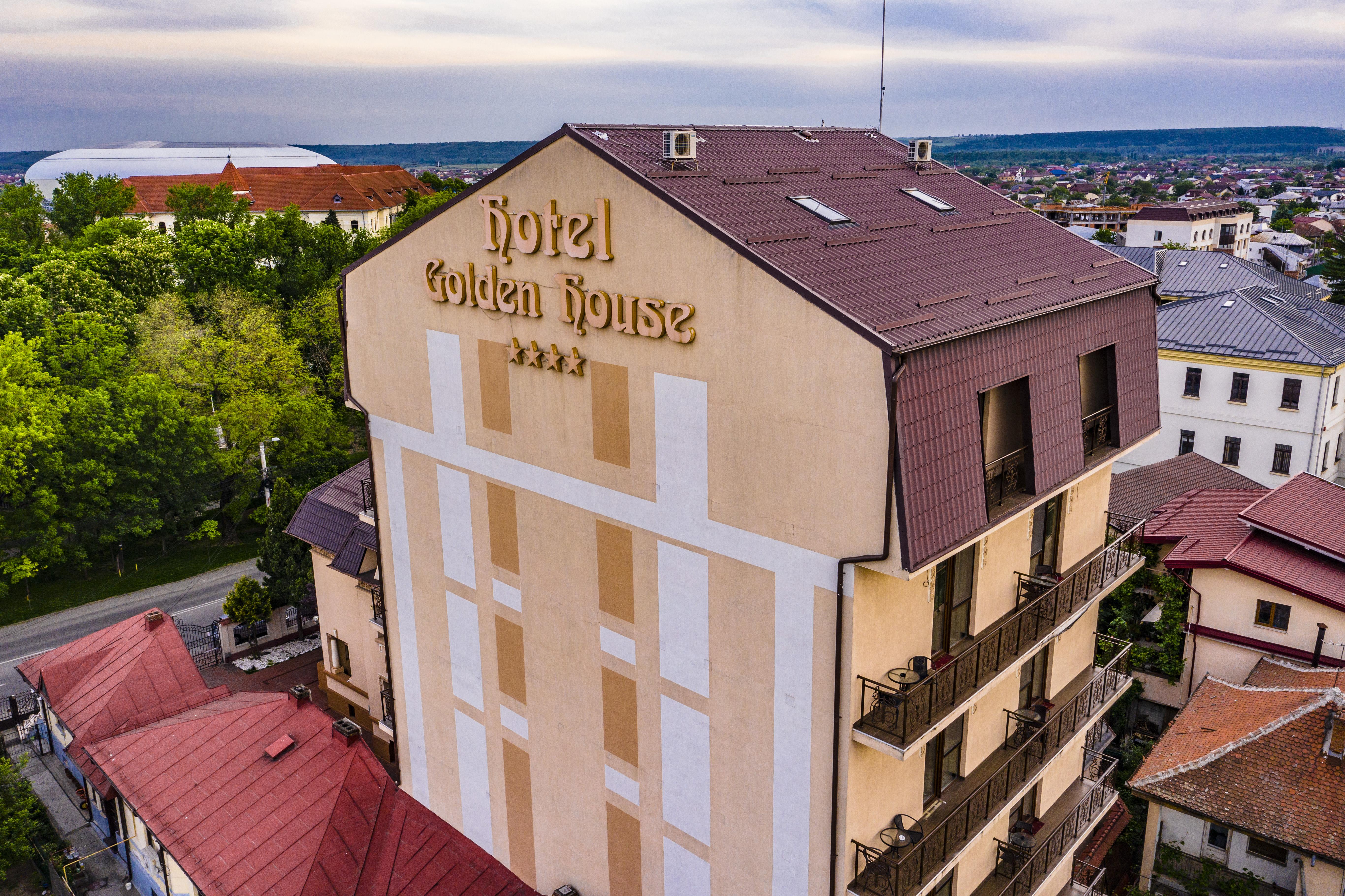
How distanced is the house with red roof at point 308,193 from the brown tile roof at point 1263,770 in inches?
4409

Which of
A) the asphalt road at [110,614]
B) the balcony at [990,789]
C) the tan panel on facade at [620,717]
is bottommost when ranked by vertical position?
the asphalt road at [110,614]

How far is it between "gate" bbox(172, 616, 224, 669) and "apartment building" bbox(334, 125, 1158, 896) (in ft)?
71.8

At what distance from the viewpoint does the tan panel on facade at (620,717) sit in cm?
1567

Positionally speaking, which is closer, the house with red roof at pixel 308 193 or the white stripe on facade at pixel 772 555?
the white stripe on facade at pixel 772 555

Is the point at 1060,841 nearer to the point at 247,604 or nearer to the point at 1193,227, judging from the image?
the point at 247,604

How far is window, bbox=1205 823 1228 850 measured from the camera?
23016mm

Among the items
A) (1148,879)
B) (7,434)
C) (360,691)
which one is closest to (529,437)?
(360,691)

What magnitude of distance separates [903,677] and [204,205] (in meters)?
79.3

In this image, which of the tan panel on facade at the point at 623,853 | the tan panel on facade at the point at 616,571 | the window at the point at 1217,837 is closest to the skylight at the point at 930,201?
the tan panel on facade at the point at 616,571

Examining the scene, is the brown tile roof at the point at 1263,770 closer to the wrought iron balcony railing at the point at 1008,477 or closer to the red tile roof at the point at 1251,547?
the red tile roof at the point at 1251,547

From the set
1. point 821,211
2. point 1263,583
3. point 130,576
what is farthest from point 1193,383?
point 130,576

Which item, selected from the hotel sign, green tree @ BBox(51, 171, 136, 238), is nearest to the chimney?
the hotel sign

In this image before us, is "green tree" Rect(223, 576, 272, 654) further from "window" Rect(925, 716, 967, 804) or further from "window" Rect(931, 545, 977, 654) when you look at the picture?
"window" Rect(931, 545, 977, 654)

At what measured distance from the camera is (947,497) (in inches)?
461
